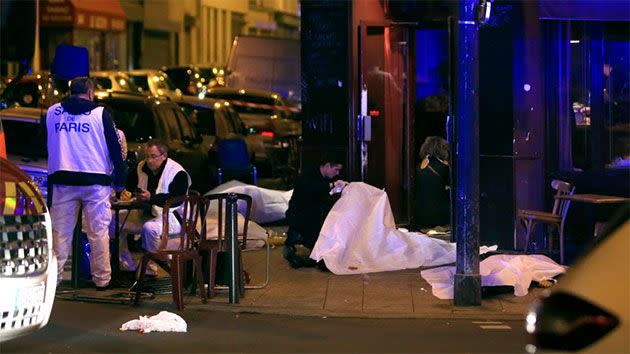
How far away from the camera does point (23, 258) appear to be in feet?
22.2

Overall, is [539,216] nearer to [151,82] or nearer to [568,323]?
[568,323]

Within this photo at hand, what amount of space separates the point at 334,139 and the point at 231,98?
1234cm

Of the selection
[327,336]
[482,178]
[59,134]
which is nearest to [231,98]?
[482,178]

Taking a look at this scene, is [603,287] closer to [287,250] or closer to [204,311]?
[204,311]

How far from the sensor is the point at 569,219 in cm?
1352

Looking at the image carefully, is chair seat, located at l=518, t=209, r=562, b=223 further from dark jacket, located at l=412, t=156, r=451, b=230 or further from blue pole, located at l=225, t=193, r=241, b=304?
blue pole, located at l=225, t=193, r=241, b=304

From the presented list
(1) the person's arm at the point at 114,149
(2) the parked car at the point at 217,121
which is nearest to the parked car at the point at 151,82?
(2) the parked car at the point at 217,121

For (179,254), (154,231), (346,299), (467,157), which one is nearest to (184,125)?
(154,231)

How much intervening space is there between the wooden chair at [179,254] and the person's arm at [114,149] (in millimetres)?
680

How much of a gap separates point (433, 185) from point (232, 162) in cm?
398

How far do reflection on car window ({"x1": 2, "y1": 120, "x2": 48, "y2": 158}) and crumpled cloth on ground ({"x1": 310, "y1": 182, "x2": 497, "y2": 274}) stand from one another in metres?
3.80

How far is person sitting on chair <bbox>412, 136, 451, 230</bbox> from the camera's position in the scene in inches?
565

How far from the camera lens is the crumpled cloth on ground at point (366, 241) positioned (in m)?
12.1

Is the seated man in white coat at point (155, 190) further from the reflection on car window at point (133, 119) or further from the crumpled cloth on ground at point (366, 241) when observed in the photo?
the reflection on car window at point (133, 119)
